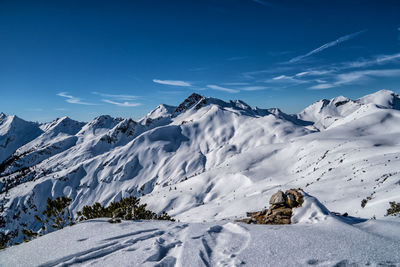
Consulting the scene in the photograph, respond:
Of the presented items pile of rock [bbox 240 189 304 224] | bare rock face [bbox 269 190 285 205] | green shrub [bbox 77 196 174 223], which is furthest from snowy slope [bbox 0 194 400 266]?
green shrub [bbox 77 196 174 223]

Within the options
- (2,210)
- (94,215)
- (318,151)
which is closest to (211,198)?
(318,151)

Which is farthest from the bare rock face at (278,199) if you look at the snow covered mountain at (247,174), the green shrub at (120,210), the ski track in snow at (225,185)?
the green shrub at (120,210)

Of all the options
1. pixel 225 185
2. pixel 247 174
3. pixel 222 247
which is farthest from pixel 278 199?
pixel 225 185

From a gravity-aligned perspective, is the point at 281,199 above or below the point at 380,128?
below

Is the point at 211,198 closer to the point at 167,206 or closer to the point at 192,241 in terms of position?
the point at 167,206

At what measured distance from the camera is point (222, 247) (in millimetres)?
6145

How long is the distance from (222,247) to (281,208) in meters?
5.45

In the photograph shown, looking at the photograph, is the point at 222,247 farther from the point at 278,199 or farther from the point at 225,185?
the point at 225,185

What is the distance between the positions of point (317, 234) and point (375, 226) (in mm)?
2377

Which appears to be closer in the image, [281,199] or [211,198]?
[281,199]

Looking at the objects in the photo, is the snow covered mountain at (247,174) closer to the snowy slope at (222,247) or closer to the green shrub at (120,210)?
the snowy slope at (222,247)

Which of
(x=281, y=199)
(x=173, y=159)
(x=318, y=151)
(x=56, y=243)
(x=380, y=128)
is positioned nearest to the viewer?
(x=56, y=243)

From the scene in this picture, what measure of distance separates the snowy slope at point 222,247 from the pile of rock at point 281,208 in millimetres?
1558

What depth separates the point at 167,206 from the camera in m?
63.8
